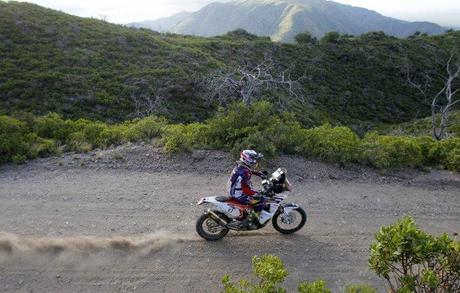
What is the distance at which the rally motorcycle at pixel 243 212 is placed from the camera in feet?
26.3

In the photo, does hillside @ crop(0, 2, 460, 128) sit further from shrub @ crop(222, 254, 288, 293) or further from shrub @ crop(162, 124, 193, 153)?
shrub @ crop(222, 254, 288, 293)

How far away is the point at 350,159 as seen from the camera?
12.1 metres

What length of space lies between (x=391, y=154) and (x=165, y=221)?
702 centimetres

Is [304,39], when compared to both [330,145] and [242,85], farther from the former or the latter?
[330,145]

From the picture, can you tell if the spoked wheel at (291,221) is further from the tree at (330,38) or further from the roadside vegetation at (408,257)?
the tree at (330,38)

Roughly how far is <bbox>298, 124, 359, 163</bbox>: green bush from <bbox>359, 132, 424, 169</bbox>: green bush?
1.15 ft

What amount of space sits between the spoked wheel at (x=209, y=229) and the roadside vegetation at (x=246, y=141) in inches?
160

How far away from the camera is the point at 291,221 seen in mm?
8422

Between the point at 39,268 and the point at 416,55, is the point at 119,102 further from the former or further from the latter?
the point at 416,55

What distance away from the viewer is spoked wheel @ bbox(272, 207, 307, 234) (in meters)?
8.39

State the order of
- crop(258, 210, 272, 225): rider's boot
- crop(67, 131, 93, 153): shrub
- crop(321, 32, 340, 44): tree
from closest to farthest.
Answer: crop(258, 210, 272, 225): rider's boot, crop(67, 131, 93, 153): shrub, crop(321, 32, 340, 44): tree

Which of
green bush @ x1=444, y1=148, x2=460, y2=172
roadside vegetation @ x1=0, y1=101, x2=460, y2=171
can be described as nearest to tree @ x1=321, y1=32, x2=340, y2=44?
roadside vegetation @ x1=0, y1=101, x2=460, y2=171

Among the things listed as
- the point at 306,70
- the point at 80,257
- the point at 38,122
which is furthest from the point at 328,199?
the point at 306,70

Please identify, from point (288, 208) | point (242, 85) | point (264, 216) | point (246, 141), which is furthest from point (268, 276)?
point (242, 85)
